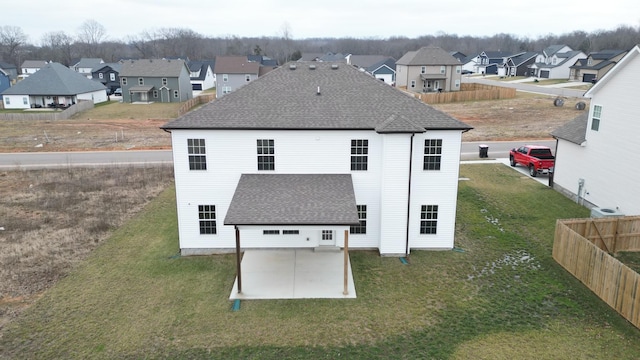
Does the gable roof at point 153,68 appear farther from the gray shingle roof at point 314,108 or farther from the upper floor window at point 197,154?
the upper floor window at point 197,154

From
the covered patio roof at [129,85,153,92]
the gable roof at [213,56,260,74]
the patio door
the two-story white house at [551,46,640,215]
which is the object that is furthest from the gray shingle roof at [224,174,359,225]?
the gable roof at [213,56,260,74]

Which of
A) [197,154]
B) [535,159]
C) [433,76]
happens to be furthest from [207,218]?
[433,76]

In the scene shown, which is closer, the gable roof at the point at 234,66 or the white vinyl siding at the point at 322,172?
the white vinyl siding at the point at 322,172

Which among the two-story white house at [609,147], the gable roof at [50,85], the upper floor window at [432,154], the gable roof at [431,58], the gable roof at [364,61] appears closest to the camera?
the upper floor window at [432,154]

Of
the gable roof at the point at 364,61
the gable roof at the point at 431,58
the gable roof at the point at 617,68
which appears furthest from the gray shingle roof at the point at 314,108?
the gable roof at the point at 364,61

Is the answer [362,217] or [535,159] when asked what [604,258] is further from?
[535,159]
